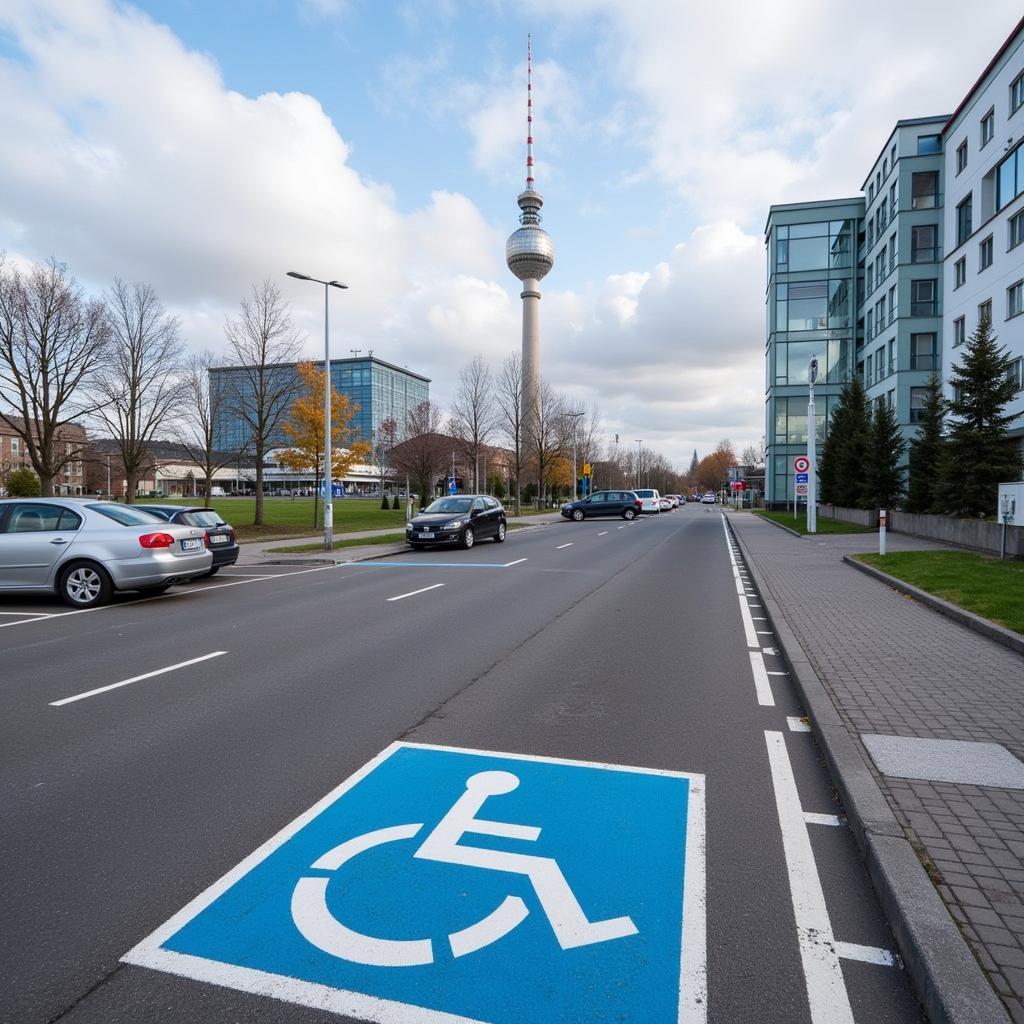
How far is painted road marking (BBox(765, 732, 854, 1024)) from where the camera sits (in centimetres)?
236

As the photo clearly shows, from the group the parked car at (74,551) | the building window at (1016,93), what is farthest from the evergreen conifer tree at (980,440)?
the parked car at (74,551)

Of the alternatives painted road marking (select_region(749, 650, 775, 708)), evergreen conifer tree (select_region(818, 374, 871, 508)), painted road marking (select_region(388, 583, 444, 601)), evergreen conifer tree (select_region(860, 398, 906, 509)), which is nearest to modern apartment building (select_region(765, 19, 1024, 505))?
evergreen conifer tree (select_region(818, 374, 871, 508))

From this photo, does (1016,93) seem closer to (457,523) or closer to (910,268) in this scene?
(910,268)

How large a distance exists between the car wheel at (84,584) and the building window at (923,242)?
4420cm

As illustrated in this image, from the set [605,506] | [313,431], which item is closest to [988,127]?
[605,506]

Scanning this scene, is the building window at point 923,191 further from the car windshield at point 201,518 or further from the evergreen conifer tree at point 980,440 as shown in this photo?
the car windshield at point 201,518

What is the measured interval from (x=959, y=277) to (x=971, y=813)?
4024 cm

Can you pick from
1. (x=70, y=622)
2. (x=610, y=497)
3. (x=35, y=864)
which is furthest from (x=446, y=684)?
(x=610, y=497)

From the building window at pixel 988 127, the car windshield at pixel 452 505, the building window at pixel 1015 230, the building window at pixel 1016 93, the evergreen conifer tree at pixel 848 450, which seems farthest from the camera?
the evergreen conifer tree at pixel 848 450

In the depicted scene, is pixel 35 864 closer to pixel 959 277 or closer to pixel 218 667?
pixel 218 667

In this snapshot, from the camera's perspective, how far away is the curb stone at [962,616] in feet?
23.4

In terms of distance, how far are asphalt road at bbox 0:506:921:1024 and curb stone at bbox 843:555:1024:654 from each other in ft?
7.62

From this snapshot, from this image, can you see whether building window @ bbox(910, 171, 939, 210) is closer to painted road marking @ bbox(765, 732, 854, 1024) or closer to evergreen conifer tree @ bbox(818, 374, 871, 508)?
evergreen conifer tree @ bbox(818, 374, 871, 508)

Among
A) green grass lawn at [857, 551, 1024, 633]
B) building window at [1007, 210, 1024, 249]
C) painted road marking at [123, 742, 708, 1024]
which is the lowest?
painted road marking at [123, 742, 708, 1024]
